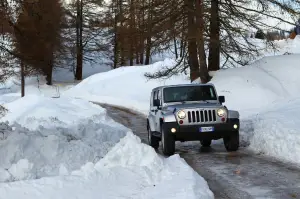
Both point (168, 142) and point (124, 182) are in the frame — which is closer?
point (124, 182)

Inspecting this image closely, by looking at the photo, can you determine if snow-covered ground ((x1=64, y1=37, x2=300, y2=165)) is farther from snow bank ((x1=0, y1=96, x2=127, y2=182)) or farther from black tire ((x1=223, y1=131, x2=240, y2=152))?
snow bank ((x1=0, y1=96, x2=127, y2=182))

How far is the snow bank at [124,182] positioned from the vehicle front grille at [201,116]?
6.95ft

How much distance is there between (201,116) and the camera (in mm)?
10891

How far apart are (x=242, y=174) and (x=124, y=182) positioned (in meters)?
2.43

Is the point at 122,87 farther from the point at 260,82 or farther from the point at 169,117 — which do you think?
the point at 169,117

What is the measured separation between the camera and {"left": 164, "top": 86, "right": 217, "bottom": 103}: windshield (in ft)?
40.0

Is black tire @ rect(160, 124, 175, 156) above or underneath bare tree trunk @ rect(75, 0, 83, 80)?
underneath

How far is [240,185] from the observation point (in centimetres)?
→ 741

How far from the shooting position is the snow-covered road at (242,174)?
6.89 m

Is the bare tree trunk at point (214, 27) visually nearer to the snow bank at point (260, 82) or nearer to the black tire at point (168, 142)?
the snow bank at point (260, 82)

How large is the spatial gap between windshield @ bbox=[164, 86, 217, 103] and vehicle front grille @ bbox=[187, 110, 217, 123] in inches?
49.4

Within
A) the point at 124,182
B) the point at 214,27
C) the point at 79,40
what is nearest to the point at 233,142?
the point at 124,182

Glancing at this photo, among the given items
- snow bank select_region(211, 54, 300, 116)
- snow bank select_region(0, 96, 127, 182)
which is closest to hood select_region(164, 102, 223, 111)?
snow bank select_region(0, 96, 127, 182)

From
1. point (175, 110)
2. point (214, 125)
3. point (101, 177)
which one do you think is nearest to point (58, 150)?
point (101, 177)
